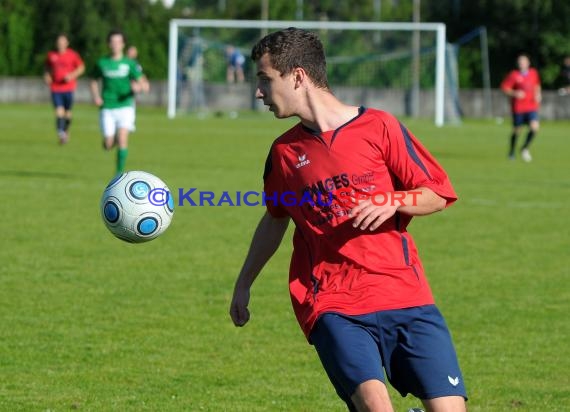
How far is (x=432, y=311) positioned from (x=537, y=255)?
745cm

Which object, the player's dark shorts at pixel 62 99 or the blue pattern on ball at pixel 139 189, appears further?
the player's dark shorts at pixel 62 99

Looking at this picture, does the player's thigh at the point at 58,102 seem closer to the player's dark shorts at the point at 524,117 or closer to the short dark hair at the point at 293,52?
the player's dark shorts at the point at 524,117

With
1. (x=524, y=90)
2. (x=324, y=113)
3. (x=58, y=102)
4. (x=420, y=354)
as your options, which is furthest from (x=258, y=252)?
(x=58, y=102)

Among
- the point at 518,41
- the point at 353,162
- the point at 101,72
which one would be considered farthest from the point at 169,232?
the point at 518,41

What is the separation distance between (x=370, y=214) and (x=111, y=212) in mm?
1977

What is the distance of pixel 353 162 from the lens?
4613 millimetres

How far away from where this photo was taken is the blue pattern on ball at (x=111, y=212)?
5922 millimetres

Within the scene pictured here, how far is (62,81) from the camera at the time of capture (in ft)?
91.2

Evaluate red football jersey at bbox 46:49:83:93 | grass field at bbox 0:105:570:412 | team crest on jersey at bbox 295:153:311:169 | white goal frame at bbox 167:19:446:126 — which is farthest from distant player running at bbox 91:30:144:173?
white goal frame at bbox 167:19:446:126

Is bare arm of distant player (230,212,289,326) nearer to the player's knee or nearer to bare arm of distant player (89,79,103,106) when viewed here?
the player's knee

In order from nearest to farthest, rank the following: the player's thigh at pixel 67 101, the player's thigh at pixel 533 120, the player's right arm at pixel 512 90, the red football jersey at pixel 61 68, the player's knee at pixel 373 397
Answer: the player's knee at pixel 373 397 → the player's right arm at pixel 512 90 → the player's thigh at pixel 533 120 → the player's thigh at pixel 67 101 → the red football jersey at pixel 61 68

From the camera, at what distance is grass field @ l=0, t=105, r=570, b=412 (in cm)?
664

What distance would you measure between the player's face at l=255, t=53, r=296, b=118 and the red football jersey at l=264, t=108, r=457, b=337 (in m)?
0.17

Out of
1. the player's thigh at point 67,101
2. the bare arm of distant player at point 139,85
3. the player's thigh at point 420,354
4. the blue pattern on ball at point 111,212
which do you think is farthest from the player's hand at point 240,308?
the player's thigh at point 67,101
